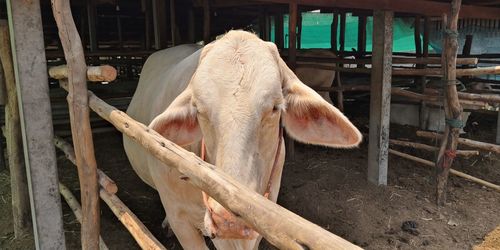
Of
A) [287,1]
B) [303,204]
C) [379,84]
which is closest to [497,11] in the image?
[379,84]

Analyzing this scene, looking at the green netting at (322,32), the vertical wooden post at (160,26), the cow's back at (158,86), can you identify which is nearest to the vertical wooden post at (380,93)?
the cow's back at (158,86)

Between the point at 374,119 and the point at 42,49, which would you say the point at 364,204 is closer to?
the point at 374,119

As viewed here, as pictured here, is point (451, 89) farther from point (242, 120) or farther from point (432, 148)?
point (242, 120)

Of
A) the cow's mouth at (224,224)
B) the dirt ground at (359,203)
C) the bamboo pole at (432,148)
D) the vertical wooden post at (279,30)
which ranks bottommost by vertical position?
the dirt ground at (359,203)

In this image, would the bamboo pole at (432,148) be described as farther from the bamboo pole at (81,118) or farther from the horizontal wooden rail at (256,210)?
the horizontal wooden rail at (256,210)

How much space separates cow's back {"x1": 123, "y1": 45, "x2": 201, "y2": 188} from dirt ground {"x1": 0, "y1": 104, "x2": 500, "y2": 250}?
40.7 inches

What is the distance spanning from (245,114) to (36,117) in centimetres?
170

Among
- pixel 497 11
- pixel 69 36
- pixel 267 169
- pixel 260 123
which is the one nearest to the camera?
pixel 260 123

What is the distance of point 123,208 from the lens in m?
2.58

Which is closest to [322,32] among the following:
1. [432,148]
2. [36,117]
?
[432,148]

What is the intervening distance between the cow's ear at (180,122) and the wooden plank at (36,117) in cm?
112

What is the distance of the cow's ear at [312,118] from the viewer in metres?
2.04

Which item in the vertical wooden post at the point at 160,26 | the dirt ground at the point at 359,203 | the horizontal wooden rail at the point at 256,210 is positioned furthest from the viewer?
the vertical wooden post at the point at 160,26

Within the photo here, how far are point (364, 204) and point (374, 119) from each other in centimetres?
111
